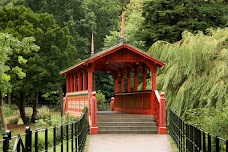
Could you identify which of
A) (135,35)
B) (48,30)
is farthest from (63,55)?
(135,35)

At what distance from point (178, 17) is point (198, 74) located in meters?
13.3

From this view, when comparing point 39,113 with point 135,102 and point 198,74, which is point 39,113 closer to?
point 135,102

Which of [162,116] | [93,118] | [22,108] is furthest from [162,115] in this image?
[22,108]

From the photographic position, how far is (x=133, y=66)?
94.8ft

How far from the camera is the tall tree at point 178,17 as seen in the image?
→ 36.1 m

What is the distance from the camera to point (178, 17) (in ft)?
123

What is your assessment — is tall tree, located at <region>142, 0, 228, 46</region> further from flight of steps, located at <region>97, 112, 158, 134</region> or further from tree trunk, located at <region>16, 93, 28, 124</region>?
flight of steps, located at <region>97, 112, 158, 134</region>

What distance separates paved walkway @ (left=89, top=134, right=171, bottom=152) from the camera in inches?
639

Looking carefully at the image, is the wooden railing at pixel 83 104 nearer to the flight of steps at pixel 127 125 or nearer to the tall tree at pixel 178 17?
the flight of steps at pixel 127 125

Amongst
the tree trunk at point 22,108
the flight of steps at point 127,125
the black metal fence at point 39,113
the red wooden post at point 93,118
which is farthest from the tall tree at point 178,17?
the red wooden post at point 93,118

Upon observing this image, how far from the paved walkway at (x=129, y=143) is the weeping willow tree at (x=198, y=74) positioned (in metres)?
3.93

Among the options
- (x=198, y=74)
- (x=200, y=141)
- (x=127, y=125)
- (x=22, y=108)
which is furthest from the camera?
(x=22, y=108)

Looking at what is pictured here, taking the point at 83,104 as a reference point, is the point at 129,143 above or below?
below

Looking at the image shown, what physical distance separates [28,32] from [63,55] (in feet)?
12.0
